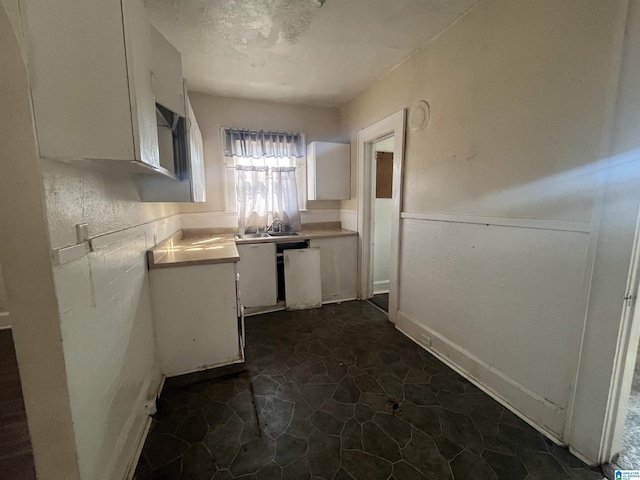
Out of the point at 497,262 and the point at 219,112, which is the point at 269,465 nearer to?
the point at 497,262

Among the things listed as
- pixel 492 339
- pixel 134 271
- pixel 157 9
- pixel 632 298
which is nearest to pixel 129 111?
pixel 134 271

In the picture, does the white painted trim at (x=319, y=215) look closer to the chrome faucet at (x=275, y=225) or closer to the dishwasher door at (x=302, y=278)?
the chrome faucet at (x=275, y=225)

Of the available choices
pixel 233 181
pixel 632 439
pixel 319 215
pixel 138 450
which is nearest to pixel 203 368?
pixel 138 450

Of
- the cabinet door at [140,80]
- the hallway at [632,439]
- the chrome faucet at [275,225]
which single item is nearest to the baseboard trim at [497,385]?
the hallway at [632,439]

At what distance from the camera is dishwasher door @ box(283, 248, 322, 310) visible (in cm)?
316

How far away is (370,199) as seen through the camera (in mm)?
3314

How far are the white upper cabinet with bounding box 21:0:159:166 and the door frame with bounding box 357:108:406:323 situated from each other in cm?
214

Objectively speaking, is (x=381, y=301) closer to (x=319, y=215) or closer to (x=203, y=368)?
(x=319, y=215)

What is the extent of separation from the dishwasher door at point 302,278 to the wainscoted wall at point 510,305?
4.23 feet

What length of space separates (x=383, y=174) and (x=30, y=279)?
352 centimetres

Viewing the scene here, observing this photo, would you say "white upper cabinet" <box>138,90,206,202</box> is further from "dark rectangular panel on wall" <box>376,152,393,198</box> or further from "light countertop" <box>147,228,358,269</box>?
"dark rectangular panel on wall" <box>376,152,393,198</box>

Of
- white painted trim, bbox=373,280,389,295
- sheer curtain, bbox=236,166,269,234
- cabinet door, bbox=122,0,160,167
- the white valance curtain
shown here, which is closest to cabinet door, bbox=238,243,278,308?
sheer curtain, bbox=236,166,269,234

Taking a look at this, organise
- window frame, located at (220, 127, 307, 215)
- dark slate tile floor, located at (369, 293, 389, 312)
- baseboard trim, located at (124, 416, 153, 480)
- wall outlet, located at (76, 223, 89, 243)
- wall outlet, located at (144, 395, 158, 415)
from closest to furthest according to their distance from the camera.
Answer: wall outlet, located at (76, 223, 89, 243) → baseboard trim, located at (124, 416, 153, 480) → wall outlet, located at (144, 395, 158, 415) → dark slate tile floor, located at (369, 293, 389, 312) → window frame, located at (220, 127, 307, 215)

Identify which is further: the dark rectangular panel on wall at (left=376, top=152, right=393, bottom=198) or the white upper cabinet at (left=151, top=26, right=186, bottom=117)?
the dark rectangular panel on wall at (left=376, top=152, right=393, bottom=198)
